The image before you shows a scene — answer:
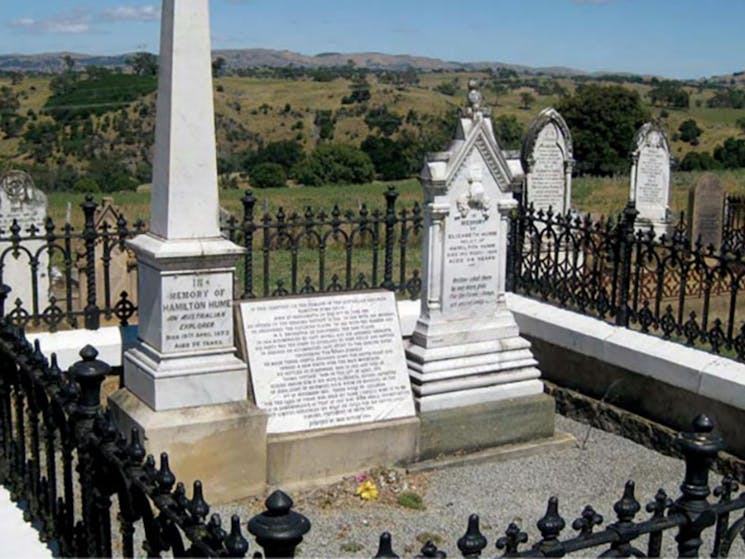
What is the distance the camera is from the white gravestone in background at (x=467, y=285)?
7223mm

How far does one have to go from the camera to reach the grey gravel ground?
233 inches

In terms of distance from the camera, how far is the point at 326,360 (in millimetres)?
6848

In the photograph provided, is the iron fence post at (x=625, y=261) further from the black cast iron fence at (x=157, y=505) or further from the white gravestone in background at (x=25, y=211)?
the white gravestone in background at (x=25, y=211)

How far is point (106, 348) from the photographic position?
24.7 feet

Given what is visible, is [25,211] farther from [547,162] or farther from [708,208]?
[708,208]

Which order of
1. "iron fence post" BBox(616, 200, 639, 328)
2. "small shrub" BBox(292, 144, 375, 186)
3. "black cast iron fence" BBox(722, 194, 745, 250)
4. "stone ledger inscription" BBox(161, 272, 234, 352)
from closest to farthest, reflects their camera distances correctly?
"stone ledger inscription" BBox(161, 272, 234, 352)
"iron fence post" BBox(616, 200, 639, 328)
"black cast iron fence" BBox(722, 194, 745, 250)
"small shrub" BBox(292, 144, 375, 186)

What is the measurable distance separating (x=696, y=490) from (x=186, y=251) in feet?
13.2

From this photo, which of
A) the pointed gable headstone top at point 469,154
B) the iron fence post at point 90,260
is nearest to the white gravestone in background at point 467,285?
the pointed gable headstone top at point 469,154

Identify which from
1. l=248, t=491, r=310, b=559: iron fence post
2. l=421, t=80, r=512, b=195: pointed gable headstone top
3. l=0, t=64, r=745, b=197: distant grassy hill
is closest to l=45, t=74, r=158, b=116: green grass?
l=0, t=64, r=745, b=197: distant grassy hill

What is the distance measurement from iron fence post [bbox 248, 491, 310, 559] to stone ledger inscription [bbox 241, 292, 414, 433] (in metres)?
4.34

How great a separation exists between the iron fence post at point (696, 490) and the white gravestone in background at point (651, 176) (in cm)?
1415

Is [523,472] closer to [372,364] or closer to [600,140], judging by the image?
[372,364]

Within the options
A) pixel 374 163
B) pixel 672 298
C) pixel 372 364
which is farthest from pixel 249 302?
pixel 374 163

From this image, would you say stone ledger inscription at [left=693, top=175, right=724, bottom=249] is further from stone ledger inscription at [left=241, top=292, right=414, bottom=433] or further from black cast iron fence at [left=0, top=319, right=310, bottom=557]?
black cast iron fence at [left=0, top=319, right=310, bottom=557]
